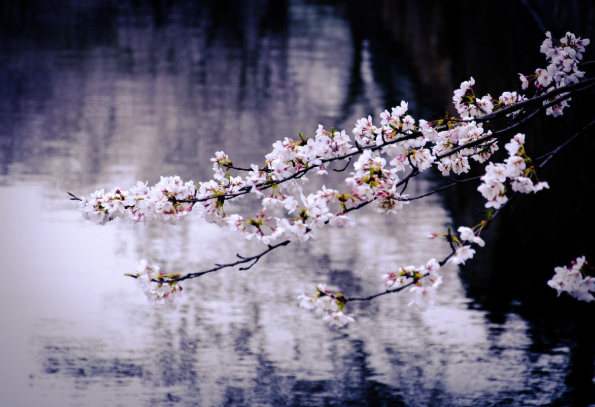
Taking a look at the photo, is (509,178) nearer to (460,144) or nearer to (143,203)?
(460,144)

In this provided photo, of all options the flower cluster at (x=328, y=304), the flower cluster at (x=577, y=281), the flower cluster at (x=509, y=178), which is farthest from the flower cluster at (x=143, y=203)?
the flower cluster at (x=577, y=281)

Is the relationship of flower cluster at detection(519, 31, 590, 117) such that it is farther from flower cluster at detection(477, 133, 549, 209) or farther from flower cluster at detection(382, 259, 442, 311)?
flower cluster at detection(382, 259, 442, 311)

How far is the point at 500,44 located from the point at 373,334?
1139 cm

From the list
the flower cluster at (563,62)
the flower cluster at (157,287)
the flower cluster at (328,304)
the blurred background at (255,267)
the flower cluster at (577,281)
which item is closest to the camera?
the flower cluster at (577,281)

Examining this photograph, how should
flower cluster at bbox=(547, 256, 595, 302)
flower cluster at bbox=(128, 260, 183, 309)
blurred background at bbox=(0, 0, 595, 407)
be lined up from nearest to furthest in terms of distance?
flower cluster at bbox=(547, 256, 595, 302) → flower cluster at bbox=(128, 260, 183, 309) → blurred background at bbox=(0, 0, 595, 407)

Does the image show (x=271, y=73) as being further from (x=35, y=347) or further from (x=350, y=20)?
(x=35, y=347)

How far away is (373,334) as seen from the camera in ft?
17.4

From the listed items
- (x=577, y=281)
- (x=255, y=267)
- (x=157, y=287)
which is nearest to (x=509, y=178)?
(x=577, y=281)

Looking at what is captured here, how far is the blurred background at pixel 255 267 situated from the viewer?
469cm

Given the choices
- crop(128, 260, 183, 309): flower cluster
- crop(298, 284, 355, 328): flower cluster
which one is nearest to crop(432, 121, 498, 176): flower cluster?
crop(298, 284, 355, 328): flower cluster

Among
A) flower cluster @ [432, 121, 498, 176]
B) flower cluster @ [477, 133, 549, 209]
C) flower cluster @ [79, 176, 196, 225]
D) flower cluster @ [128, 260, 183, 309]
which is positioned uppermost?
flower cluster @ [432, 121, 498, 176]

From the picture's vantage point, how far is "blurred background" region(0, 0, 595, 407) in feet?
15.4

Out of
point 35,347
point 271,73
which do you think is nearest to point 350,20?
point 271,73

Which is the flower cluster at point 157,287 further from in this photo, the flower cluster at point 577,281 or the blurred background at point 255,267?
the flower cluster at point 577,281
